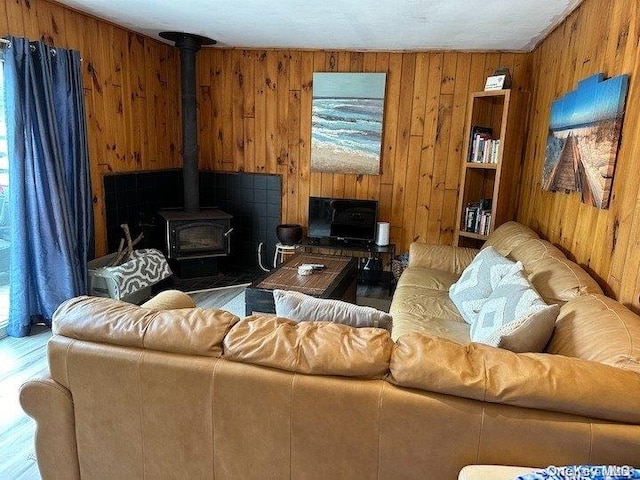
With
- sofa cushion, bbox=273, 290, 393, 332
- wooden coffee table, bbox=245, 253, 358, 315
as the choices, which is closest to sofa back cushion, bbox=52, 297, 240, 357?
sofa cushion, bbox=273, 290, 393, 332

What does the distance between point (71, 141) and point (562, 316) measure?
3.30 meters

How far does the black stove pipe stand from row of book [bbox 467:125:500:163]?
8.63 ft

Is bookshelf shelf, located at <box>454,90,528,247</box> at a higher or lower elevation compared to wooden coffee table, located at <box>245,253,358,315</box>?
higher

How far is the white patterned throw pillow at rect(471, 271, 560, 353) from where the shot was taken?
158 cm

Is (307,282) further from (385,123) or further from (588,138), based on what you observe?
(385,123)

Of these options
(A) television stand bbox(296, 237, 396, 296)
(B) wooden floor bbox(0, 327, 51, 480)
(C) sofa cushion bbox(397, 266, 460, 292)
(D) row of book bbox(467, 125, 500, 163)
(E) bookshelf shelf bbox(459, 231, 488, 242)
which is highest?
(D) row of book bbox(467, 125, 500, 163)

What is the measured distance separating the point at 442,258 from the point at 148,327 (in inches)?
104

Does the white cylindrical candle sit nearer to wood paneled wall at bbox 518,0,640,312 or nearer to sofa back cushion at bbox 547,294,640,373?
wood paneled wall at bbox 518,0,640,312

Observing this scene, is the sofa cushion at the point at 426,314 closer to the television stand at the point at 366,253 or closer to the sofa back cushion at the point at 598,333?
the sofa back cushion at the point at 598,333

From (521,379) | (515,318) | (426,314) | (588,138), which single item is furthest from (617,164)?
(521,379)

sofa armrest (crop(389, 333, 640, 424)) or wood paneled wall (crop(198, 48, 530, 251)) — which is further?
wood paneled wall (crop(198, 48, 530, 251))

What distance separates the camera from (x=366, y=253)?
461cm

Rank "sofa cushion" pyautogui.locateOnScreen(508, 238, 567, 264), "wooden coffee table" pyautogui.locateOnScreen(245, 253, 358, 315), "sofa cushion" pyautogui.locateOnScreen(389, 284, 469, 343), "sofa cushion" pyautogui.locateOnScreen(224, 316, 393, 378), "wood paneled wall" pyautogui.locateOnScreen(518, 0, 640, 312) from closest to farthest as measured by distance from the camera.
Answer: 1. "sofa cushion" pyautogui.locateOnScreen(224, 316, 393, 378)
2. "wood paneled wall" pyautogui.locateOnScreen(518, 0, 640, 312)
3. "sofa cushion" pyautogui.locateOnScreen(389, 284, 469, 343)
4. "sofa cushion" pyautogui.locateOnScreen(508, 238, 567, 264)
5. "wooden coffee table" pyautogui.locateOnScreen(245, 253, 358, 315)

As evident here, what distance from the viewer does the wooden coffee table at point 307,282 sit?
2.73 metres
